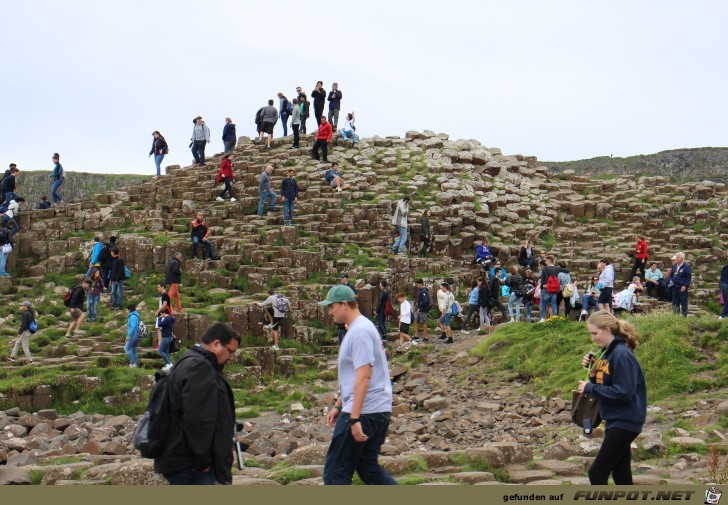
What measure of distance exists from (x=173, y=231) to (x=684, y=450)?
72.8 ft

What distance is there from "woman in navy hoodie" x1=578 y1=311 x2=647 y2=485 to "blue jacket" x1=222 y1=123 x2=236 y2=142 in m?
31.6

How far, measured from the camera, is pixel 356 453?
8273mm

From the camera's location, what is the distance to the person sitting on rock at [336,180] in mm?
34250

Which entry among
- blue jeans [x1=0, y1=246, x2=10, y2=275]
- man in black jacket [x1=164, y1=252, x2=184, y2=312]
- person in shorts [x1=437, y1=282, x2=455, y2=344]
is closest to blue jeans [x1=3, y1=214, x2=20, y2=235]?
blue jeans [x1=0, y1=246, x2=10, y2=275]

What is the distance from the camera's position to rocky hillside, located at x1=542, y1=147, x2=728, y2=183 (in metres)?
54.7

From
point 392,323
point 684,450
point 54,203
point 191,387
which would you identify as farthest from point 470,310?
point 191,387

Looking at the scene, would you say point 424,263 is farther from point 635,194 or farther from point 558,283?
point 635,194

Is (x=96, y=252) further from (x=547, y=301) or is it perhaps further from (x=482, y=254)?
(x=547, y=301)

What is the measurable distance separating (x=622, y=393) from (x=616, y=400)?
0.29ft

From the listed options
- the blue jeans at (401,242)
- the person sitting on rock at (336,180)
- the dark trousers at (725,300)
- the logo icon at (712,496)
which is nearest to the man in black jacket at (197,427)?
the logo icon at (712,496)

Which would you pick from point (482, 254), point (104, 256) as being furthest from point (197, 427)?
point (482, 254)

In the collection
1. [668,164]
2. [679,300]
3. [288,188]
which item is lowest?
[679,300]

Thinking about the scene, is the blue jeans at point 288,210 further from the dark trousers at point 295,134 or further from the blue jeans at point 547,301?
the blue jeans at point 547,301

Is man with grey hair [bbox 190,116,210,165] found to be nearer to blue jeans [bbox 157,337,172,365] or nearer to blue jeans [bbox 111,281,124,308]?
blue jeans [bbox 111,281,124,308]
